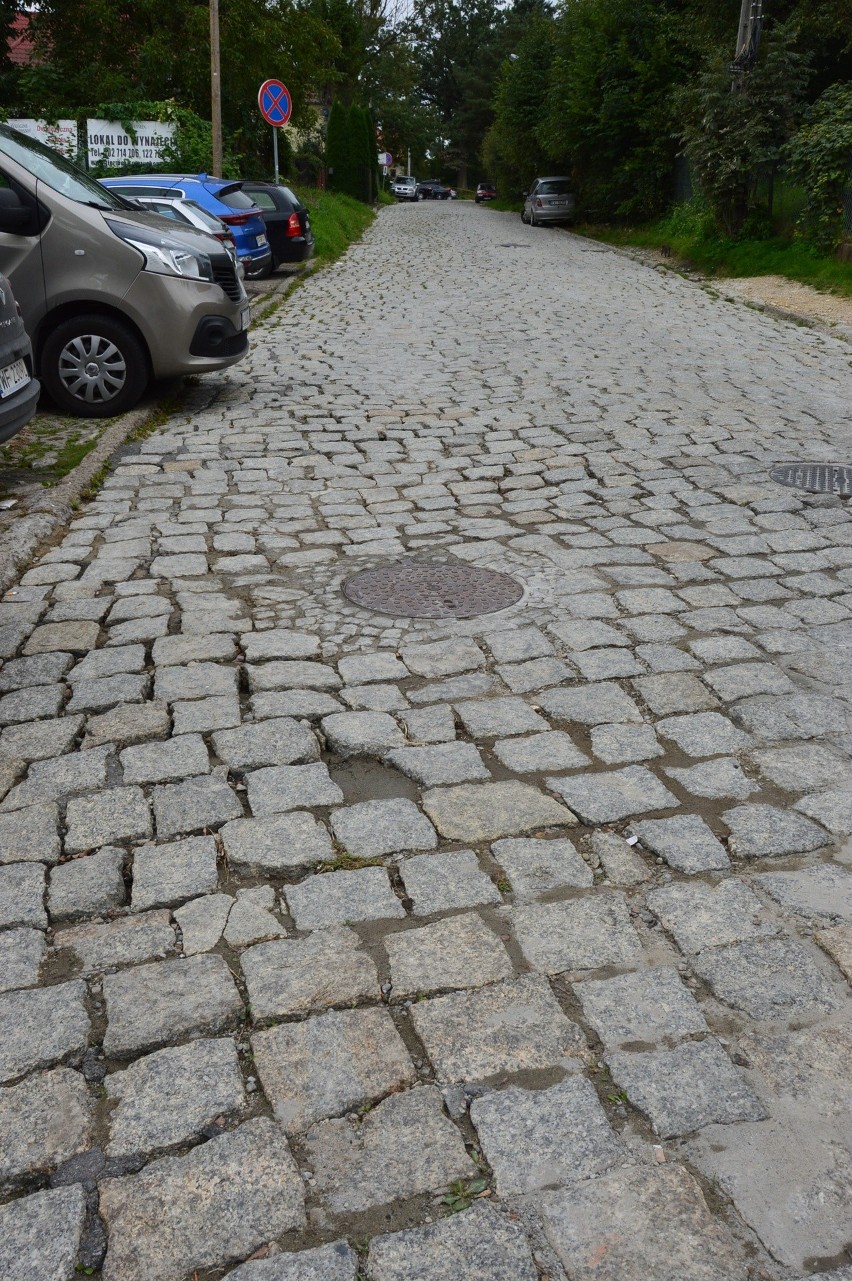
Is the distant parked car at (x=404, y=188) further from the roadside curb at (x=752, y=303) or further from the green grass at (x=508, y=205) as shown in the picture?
the roadside curb at (x=752, y=303)

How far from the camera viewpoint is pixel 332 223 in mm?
29391

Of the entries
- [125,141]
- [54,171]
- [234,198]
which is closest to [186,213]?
[234,198]

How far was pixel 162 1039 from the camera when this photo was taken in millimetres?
2615

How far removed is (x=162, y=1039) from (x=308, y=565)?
3490 millimetres

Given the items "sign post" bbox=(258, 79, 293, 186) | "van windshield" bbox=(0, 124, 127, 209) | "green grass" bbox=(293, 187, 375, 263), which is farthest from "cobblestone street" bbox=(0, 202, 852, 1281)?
"green grass" bbox=(293, 187, 375, 263)

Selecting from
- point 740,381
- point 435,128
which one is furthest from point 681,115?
point 435,128

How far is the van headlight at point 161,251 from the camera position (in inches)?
345

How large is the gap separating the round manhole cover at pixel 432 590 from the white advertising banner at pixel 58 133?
1953 centimetres

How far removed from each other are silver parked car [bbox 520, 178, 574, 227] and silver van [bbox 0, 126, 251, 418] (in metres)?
30.5

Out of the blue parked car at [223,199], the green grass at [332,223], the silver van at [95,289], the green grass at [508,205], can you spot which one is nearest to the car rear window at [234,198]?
the blue parked car at [223,199]

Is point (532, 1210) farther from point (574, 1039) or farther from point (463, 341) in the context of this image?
point (463, 341)

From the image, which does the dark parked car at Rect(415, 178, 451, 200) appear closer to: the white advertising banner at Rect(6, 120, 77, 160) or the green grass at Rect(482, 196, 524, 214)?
the green grass at Rect(482, 196, 524, 214)

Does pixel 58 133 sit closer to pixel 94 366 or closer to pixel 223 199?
pixel 223 199

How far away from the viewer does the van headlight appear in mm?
8773
